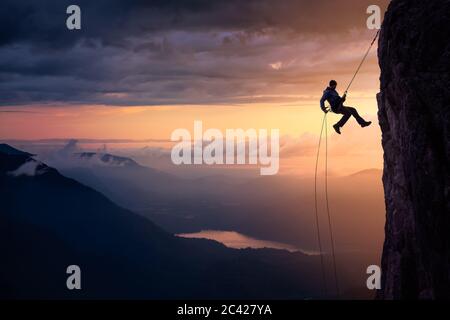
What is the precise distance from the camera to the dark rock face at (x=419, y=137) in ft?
75.6

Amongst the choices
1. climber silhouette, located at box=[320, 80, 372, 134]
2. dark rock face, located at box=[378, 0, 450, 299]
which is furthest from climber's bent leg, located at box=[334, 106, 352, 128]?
dark rock face, located at box=[378, 0, 450, 299]

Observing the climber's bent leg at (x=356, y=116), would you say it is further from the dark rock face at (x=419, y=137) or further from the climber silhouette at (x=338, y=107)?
the dark rock face at (x=419, y=137)

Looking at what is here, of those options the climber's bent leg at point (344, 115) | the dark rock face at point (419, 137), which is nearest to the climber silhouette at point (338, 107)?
the climber's bent leg at point (344, 115)

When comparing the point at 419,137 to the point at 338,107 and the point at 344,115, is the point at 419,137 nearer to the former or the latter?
the point at 338,107

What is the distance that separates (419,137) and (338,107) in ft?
27.5

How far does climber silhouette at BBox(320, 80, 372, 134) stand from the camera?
31606mm

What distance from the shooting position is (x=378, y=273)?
35.2m

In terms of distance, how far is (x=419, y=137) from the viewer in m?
24.2

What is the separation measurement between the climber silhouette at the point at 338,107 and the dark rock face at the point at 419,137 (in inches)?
76.7

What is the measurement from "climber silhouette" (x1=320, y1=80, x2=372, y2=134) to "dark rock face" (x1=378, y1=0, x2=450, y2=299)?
1948 mm
